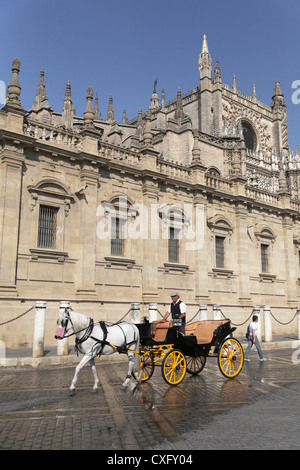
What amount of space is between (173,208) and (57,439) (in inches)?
653

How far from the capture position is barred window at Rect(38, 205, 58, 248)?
16.5m

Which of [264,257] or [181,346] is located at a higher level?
[264,257]

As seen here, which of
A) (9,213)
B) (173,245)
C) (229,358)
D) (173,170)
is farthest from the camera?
(173,170)

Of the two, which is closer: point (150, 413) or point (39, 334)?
point (150, 413)

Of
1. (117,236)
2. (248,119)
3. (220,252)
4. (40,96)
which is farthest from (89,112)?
(248,119)

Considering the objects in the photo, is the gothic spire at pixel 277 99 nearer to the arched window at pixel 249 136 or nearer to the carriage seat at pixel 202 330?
the arched window at pixel 249 136

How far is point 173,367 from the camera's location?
8734mm

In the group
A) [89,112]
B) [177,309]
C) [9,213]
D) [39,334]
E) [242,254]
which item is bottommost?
[39,334]

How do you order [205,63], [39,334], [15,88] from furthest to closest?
[205,63] < [15,88] < [39,334]

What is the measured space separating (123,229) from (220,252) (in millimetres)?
7053

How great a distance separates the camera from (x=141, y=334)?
364 inches

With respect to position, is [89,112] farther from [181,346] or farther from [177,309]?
[181,346]

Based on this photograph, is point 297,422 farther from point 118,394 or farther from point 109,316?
point 109,316

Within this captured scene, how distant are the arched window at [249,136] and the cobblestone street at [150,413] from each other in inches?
2082
